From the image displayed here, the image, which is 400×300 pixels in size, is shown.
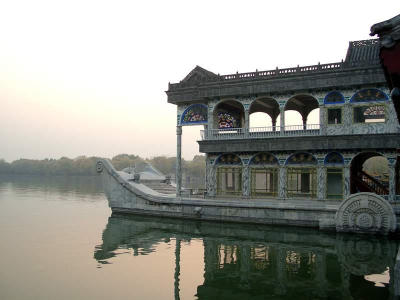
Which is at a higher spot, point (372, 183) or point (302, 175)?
point (302, 175)

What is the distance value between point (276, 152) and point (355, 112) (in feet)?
14.2

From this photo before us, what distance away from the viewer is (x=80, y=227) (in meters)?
Result: 19.7

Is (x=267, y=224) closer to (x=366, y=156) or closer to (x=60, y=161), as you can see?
(x=366, y=156)

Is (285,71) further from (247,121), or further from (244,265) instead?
(244,265)

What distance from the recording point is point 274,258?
1344 cm

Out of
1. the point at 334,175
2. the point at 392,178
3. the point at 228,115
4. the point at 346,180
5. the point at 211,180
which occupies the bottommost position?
the point at 211,180

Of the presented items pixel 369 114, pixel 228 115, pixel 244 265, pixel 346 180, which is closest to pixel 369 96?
pixel 369 114

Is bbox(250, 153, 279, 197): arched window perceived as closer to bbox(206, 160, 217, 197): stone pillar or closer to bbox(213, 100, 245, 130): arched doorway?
bbox(206, 160, 217, 197): stone pillar

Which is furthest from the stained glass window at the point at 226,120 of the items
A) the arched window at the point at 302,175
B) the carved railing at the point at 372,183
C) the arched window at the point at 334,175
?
the carved railing at the point at 372,183

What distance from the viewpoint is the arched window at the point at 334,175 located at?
1980 cm

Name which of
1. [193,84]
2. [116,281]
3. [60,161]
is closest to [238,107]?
[193,84]

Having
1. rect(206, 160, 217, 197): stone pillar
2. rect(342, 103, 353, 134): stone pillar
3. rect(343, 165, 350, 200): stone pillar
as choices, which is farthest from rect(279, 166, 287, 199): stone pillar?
rect(206, 160, 217, 197): stone pillar

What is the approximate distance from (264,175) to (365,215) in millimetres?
6432

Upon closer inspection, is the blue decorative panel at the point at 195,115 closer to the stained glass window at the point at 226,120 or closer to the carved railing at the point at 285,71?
the stained glass window at the point at 226,120
